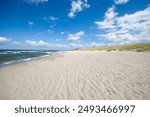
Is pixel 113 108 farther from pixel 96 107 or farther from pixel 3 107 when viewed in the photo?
pixel 3 107

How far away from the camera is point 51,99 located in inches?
196

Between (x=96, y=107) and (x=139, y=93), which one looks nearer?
(x=96, y=107)

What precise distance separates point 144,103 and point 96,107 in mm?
1873

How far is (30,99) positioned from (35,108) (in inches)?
27.7

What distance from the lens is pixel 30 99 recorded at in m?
5.02

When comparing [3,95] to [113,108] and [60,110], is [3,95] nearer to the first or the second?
[60,110]

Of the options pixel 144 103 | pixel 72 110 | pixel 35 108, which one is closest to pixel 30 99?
Result: pixel 35 108

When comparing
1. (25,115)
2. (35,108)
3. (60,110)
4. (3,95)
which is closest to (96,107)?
(60,110)

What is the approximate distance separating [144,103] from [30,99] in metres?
4.66

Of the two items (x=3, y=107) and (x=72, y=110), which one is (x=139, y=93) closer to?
(x=72, y=110)

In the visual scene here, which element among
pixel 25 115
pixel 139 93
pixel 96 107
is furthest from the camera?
pixel 139 93

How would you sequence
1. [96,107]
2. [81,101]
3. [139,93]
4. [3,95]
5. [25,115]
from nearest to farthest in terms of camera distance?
[25,115], [96,107], [81,101], [139,93], [3,95]

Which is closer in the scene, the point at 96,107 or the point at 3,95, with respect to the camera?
the point at 96,107

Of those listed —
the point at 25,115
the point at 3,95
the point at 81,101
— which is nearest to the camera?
the point at 25,115
